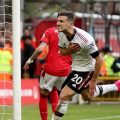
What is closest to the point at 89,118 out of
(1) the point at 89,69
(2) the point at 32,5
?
(1) the point at 89,69

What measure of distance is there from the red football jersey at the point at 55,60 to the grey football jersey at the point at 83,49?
1559mm

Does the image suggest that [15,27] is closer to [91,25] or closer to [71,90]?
[71,90]

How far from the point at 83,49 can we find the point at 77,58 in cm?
28

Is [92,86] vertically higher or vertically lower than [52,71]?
higher

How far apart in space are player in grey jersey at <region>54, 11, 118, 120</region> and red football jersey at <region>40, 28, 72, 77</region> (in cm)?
156

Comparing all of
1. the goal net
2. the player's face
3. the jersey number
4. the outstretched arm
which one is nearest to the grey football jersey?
the jersey number

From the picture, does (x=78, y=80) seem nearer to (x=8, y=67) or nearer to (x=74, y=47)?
(x=74, y=47)

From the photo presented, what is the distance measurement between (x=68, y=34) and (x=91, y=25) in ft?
34.2

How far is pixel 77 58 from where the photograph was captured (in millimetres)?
11508

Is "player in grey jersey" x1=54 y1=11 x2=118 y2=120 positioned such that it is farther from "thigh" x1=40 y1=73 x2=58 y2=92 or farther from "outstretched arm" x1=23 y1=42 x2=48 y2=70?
"thigh" x1=40 y1=73 x2=58 y2=92

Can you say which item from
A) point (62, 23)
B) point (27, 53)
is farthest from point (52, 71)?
point (27, 53)

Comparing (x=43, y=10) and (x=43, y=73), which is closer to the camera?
(x=43, y=73)

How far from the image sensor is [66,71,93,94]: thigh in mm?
11531

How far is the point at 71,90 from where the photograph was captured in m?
11.5
